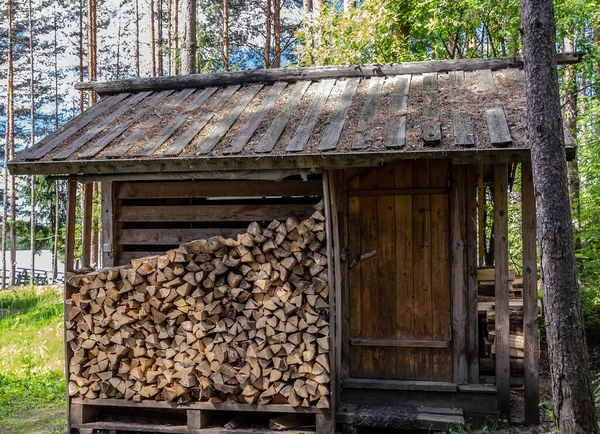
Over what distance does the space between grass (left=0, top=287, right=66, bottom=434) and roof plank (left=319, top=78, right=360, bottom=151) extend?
408cm

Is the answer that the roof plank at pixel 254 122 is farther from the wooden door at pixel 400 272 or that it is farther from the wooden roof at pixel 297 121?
the wooden door at pixel 400 272

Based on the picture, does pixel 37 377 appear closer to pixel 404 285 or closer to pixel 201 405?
pixel 201 405

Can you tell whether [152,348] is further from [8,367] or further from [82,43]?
[82,43]

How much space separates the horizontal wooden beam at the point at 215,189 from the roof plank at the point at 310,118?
0.54 meters

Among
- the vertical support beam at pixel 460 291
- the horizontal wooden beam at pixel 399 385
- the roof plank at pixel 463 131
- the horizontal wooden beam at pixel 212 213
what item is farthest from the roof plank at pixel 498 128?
the horizontal wooden beam at pixel 399 385

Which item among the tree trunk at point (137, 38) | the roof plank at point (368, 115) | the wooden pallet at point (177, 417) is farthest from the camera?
the tree trunk at point (137, 38)

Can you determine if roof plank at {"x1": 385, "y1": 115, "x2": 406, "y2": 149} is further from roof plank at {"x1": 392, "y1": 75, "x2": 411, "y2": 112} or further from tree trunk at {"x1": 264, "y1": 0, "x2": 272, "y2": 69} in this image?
tree trunk at {"x1": 264, "y1": 0, "x2": 272, "y2": 69}

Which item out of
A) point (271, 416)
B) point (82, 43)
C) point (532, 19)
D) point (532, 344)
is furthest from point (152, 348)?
point (82, 43)

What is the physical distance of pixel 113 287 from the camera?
5.30 meters

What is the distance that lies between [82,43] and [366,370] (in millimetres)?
21719

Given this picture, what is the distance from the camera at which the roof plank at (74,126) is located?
540 centimetres

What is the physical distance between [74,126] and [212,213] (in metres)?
1.98

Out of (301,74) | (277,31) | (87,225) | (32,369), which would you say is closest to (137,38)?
(277,31)

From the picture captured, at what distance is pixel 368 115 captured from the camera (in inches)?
211
